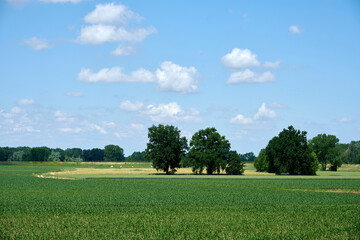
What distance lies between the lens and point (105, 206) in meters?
38.6

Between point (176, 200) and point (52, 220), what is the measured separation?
633 inches

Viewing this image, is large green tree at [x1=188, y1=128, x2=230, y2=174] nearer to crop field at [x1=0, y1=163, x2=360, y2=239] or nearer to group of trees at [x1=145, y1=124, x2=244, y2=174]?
group of trees at [x1=145, y1=124, x2=244, y2=174]

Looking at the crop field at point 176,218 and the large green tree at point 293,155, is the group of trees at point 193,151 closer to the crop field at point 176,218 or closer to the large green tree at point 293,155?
the large green tree at point 293,155

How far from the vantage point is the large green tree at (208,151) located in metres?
113

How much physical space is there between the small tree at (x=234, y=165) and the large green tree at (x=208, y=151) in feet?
4.83

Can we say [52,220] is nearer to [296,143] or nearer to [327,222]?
[327,222]

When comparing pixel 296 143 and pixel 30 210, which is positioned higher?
pixel 296 143

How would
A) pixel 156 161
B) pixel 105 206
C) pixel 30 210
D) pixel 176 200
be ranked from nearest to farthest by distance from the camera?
pixel 30 210
pixel 105 206
pixel 176 200
pixel 156 161

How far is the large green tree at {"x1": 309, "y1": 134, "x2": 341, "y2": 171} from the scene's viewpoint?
531 feet

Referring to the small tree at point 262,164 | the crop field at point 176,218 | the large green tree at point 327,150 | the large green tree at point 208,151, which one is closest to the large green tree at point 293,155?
the large green tree at point 208,151

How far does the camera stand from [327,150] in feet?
538

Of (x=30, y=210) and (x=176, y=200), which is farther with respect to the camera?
(x=176, y=200)

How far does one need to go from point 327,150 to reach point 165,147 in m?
78.1

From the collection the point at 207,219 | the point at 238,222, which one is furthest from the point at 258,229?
the point at 207,219
